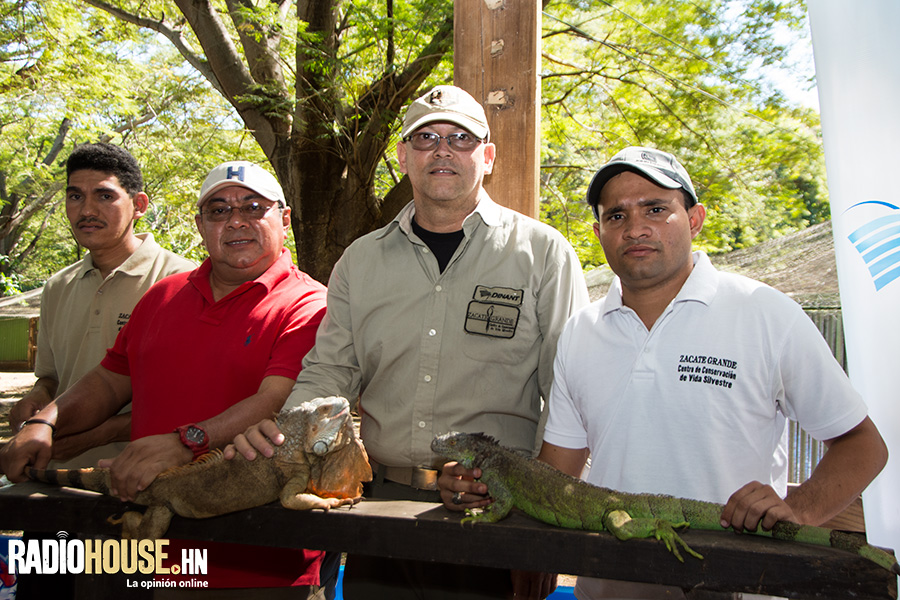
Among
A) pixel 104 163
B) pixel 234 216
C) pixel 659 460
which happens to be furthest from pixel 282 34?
pixel 659 460

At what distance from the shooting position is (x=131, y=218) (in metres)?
4.59

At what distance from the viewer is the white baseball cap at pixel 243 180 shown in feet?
11.6

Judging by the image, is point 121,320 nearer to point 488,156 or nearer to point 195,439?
point 195,439

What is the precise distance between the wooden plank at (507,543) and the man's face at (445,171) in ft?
5.18

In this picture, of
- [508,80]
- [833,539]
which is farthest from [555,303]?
[833,539]

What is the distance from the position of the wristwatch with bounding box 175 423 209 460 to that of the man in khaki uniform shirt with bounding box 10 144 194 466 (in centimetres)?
155

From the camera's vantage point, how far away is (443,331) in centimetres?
325

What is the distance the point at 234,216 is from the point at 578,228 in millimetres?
10960

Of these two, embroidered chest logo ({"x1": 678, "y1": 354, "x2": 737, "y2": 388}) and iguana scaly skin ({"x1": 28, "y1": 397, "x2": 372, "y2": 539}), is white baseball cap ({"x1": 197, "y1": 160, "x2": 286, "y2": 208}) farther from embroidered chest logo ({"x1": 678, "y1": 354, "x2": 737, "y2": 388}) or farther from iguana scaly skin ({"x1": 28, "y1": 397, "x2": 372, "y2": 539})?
embroidered chest logo ({"x1": 678, "y1": 354, "x2": 737, "y2": 388})

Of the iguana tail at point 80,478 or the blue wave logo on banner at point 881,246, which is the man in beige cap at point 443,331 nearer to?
the iguana tail at point 80,478

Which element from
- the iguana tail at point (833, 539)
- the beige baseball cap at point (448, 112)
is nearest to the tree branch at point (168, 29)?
the beige baseball cap at point (448, 112)

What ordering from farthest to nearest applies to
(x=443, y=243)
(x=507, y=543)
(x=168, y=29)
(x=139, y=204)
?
1. (x=168, y=29)
2. (x=139, y=204)
3. (x=443, y=243)
4. (x=507, y=543)

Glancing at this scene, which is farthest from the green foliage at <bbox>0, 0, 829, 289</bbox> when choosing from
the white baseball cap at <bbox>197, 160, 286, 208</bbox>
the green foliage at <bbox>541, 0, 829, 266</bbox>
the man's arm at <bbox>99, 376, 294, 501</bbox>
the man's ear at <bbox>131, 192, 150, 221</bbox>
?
the man's arm at <bbox>99, 376, 294, 501</bbox>

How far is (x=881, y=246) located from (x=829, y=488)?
2.18m
